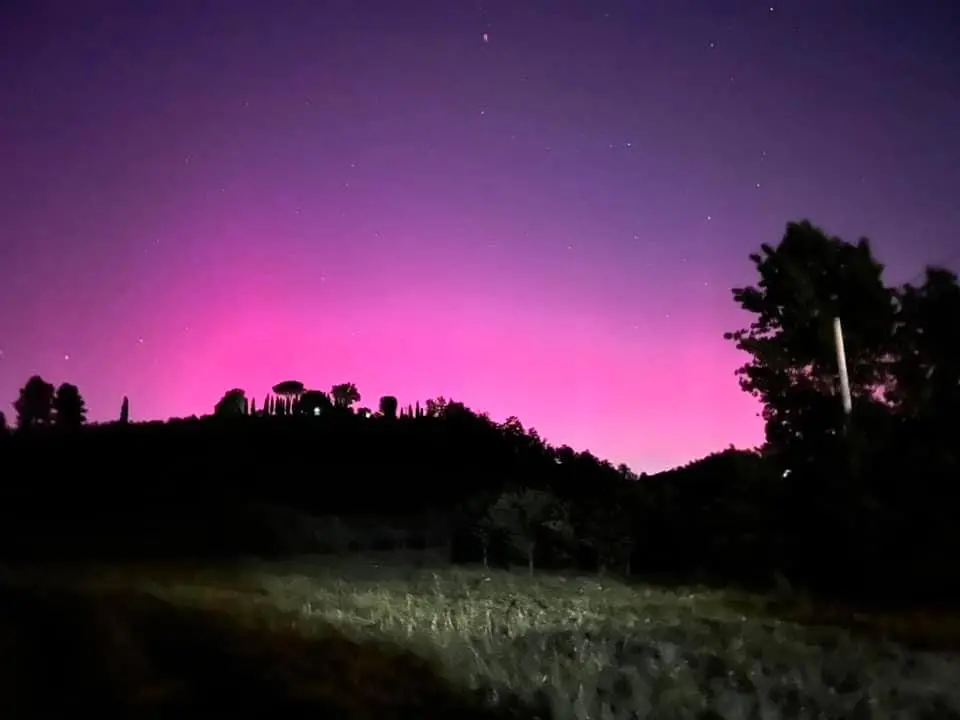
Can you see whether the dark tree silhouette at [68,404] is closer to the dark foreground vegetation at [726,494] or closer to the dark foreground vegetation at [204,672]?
the dark foreground vegetation at [726,494]

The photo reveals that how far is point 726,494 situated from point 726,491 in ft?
1.53

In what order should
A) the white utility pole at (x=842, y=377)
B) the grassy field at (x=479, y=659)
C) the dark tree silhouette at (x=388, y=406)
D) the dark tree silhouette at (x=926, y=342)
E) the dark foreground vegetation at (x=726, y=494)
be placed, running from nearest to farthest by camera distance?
the grassy field at (x=479, y=659), the dark foreground vegetation at (x=726, y=494), the white utility pole at (x=842, y=377), the dark tree silhouette at (x=926, y=342), the dark tree silhouette at (x=388, y=406)

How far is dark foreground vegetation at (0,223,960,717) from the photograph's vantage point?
A: 2334cm

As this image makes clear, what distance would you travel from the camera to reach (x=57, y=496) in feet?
165

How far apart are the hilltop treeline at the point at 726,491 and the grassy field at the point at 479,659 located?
4700 mm

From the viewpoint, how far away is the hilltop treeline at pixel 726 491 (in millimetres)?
23531

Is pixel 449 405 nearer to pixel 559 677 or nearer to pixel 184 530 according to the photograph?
pixel 184 530

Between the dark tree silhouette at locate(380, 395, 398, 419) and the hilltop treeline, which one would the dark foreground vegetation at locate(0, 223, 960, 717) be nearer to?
the hilltop treeline

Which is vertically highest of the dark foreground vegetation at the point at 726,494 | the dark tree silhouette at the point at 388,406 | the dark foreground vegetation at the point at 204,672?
the dark tree silhouette at the point at 388,406

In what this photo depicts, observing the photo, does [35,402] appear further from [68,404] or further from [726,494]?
[726,494]

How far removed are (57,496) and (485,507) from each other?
26314 millimetres

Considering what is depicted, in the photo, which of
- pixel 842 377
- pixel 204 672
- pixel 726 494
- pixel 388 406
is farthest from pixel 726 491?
pixel 388 406

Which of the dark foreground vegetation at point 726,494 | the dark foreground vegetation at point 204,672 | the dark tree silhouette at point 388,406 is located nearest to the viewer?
the dark foreground vegetation at point 204,672

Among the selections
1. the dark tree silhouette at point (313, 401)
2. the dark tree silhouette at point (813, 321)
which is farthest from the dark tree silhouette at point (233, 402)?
the dark tree silhouette at point (813, 321)
